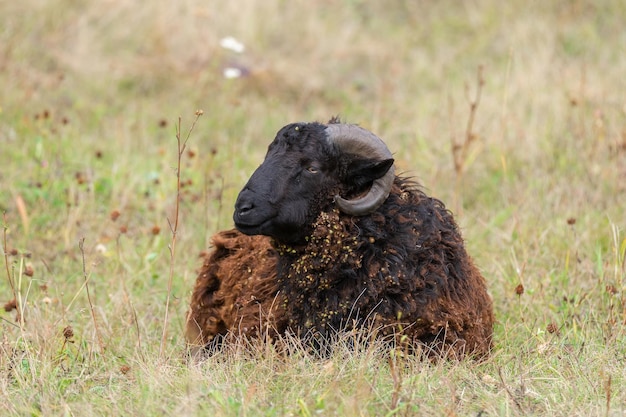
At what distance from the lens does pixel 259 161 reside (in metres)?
9.90

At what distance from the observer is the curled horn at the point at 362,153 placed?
5375 mm

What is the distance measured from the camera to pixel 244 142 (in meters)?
10.1

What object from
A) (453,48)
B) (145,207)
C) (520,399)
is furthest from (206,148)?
(520,399)

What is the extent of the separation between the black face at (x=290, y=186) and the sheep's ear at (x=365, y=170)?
10 cm

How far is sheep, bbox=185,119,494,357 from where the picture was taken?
5.35 meters

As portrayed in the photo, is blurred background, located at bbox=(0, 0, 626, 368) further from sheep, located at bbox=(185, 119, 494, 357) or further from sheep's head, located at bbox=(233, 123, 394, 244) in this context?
sheep's head, located at bbox=(233, 123, 394, 244)

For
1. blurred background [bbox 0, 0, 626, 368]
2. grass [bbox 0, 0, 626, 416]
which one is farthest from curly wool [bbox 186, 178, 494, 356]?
blurred background [bbox 0, 0, 626, 368]

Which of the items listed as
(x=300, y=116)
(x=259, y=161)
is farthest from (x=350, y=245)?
(x=300, y=116)

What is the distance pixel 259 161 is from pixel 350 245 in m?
4.60

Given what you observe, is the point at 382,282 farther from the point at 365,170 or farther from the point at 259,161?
the point at 259,161

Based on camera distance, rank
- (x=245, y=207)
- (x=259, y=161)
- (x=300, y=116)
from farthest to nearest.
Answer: (x=300, y=116), (x=259, y=161), (x=245, y=207)

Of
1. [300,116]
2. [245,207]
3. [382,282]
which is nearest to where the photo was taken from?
[245,207]

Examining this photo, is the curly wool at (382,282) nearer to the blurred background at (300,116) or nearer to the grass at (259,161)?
the grass at (259,161)

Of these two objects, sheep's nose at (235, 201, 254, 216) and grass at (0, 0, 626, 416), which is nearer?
grass at (0, 0, 626, 416)
